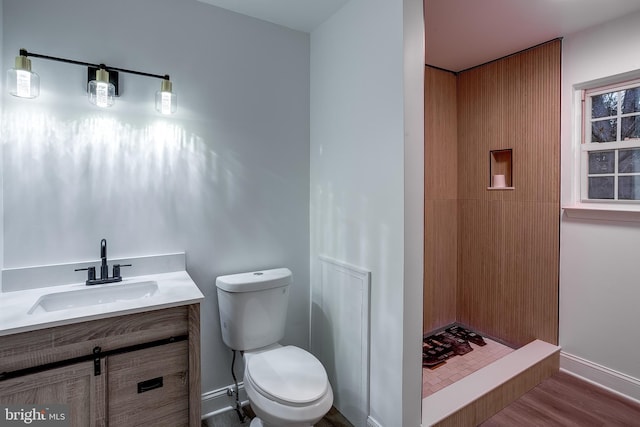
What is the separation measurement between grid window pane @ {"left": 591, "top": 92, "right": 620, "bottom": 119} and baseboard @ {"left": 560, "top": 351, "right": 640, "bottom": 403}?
5.68ft

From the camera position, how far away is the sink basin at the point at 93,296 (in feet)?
4.89

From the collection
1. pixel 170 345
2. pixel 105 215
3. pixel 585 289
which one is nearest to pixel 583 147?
pixel 585 289

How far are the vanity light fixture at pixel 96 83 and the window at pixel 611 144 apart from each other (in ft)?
9.02

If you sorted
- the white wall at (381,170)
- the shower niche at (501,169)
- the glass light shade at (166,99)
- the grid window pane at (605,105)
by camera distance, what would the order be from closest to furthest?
the white wall at (381,170)
the glass light shade at (166,99)
the grid window pane at (605,105)
the shower niche at (501,169)

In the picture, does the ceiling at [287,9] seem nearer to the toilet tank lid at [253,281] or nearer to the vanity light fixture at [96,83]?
the vanity light fixture at [96,83]

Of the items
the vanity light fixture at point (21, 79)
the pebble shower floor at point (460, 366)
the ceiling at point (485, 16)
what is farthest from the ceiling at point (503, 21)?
the pebble shower floor at point (460, 366)

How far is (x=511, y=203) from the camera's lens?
8.86 feet

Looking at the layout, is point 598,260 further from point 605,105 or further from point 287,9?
point 287,9

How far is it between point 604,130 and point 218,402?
10.2 ft

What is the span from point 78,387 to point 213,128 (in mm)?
1407

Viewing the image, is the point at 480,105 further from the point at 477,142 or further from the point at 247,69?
the point at 247,69

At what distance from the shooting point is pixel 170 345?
144 centimetres

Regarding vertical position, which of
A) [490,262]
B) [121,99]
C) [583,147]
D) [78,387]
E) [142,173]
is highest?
[121,99]

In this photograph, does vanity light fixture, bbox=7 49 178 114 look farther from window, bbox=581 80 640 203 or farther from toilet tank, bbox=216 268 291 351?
window, bbox=581 80 640 203
